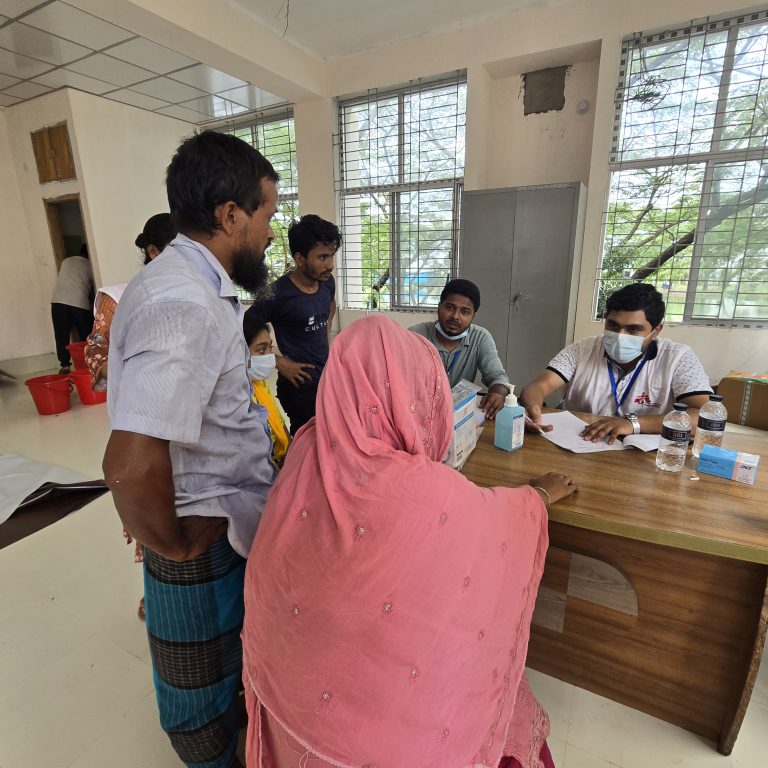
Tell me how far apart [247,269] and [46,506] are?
7.64ft

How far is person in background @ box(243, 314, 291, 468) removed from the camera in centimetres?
154

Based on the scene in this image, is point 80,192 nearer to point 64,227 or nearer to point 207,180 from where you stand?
point 64,227

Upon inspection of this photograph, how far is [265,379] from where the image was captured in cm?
172

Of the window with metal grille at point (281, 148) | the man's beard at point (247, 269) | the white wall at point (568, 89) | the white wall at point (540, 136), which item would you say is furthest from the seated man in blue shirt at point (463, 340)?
the window with metal grille at point (281, 148)

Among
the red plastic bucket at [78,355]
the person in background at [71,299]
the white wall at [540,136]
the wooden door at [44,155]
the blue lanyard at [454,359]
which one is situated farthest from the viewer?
the person in background at [71,299]

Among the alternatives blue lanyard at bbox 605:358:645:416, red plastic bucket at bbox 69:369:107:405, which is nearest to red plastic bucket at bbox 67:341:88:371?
red plastic bucket at bbox 69:369:107:405

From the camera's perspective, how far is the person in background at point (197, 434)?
74cm

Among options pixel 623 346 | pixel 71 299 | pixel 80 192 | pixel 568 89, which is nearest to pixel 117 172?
pixel 80 192

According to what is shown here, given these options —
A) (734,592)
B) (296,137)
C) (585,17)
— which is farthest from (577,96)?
(734,592)

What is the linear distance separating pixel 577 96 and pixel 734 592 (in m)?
3.75

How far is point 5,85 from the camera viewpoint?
442 centimetres

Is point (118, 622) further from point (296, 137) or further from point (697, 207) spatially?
point (296, 137)

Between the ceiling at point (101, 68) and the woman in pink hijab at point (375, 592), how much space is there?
3.92m

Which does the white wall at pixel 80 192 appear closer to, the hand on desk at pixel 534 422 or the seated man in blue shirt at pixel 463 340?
the seated man in blue shirt at pixel 463 340
